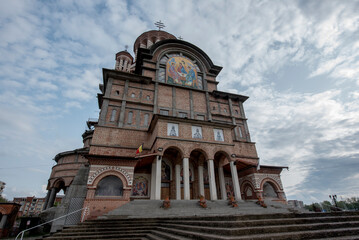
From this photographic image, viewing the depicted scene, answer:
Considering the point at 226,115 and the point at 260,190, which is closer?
the point at 260,190

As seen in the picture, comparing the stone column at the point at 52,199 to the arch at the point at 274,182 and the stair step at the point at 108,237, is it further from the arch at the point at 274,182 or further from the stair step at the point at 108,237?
the arch at the point at 274,182

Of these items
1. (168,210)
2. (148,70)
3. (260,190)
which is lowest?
(168,210)

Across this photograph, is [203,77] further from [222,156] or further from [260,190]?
[260,190]

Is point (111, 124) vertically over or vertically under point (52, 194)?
over

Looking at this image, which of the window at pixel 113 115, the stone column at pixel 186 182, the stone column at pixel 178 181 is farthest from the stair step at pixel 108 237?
the window at pixel 113 115

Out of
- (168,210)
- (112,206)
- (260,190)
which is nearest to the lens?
(168,210)

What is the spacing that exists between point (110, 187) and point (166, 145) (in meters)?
5.08

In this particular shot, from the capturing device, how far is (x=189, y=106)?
2100 centimetres

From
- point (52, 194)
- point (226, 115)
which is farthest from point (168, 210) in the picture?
point (52, 194)

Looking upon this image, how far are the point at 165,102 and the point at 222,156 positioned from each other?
28.2 ft

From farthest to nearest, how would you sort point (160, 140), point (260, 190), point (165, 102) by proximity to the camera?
point (165, 102), point (260, 190), point (160, 140)

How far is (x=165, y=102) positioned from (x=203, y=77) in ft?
23.3

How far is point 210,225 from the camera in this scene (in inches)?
212

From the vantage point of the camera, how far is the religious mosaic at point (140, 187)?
49.7ft
